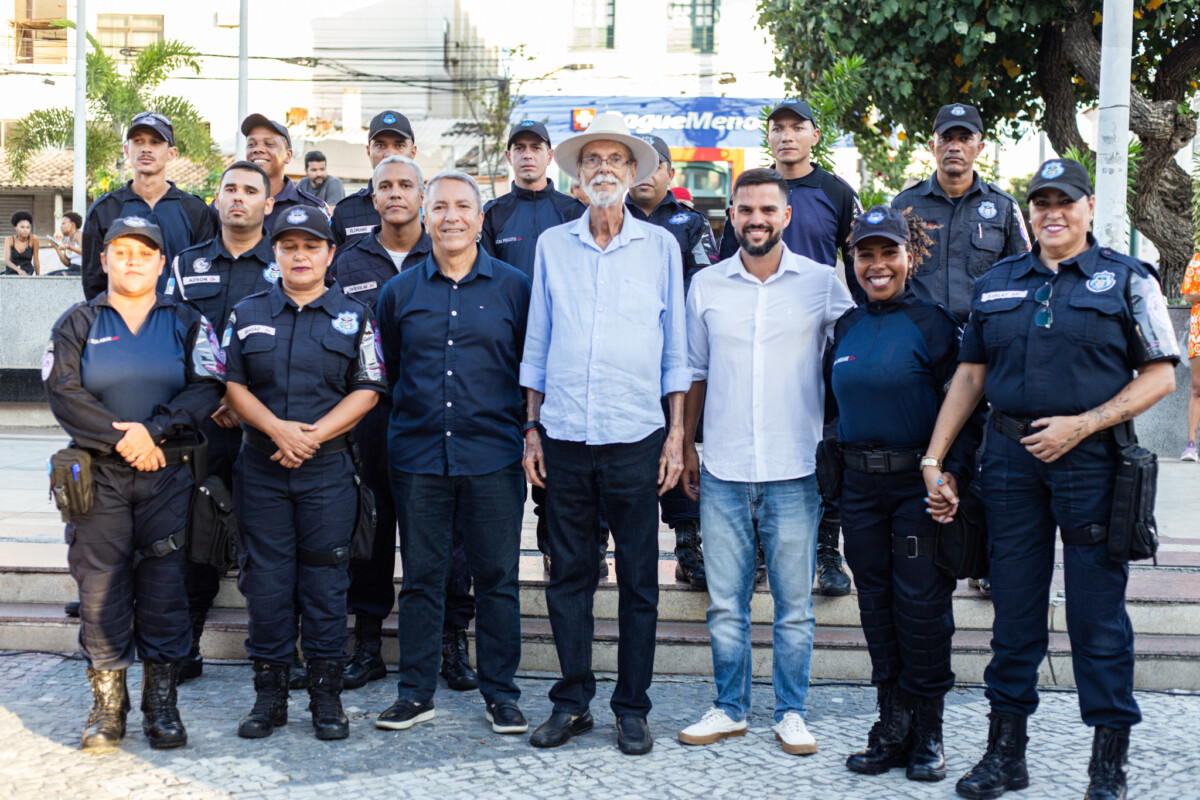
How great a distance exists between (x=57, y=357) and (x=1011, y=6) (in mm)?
8422

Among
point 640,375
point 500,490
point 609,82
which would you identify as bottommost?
point 500,490

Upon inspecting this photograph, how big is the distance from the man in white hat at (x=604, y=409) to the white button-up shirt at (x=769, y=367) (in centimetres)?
15

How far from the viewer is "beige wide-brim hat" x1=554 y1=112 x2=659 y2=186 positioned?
174 inches

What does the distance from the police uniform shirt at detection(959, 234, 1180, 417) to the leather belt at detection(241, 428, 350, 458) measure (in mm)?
2405

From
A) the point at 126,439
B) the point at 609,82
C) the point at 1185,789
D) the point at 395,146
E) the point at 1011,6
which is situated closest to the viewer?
the point at 1185,789

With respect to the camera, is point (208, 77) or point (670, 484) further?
point (208, 77)

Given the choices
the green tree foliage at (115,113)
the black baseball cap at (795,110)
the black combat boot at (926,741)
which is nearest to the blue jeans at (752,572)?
the black combat boot at (926,741)

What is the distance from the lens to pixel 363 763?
4078mm

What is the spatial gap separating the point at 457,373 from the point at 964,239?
2.36 m

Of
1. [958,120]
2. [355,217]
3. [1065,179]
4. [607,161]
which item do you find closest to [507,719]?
[607,161]

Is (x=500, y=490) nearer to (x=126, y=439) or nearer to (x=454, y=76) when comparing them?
(x=126, y=439)

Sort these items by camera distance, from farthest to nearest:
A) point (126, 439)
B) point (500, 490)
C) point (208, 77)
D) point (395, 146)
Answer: point (208, 77) < point (395, 146) < point (500, 490) < point (126, 439)

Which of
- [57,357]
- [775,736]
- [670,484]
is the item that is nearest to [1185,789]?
[775,736]

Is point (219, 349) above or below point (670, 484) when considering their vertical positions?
above
